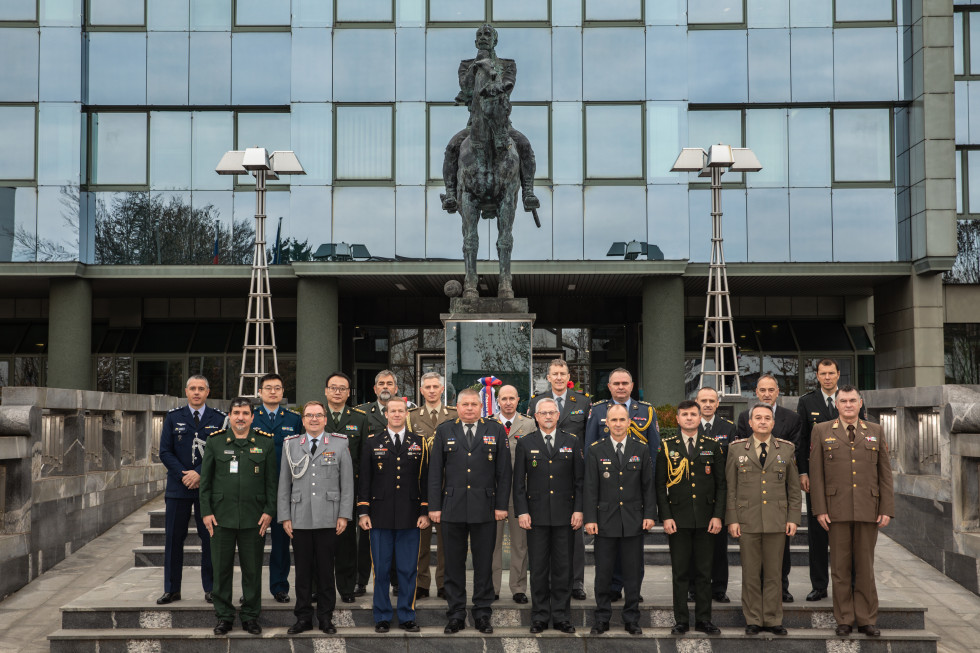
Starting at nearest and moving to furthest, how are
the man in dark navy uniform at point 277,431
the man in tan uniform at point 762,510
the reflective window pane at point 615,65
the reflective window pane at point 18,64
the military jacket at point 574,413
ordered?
the man in tan uniform at point 762,510, the man in dark navy uniform at point 277,431, the military jacket at point 574,413, the reflective window pane at point 615,65, the reflective window pane at point 18,64

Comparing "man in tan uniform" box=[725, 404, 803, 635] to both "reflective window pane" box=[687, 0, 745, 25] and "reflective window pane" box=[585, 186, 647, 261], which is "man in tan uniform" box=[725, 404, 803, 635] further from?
"reflective window pane" box=[687, 0, 745, 25]

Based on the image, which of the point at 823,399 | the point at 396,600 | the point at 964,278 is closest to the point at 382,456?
the point at 396,600

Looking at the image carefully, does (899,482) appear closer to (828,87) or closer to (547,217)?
(547,217)

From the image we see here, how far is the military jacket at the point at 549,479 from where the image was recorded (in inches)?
324

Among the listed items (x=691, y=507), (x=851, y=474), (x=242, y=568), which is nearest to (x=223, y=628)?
(x=242, y=568)

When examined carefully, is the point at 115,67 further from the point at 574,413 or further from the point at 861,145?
the point at 574,413

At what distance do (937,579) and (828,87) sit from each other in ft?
48.8

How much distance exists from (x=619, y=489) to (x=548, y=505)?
0.61m

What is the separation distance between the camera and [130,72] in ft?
73.2

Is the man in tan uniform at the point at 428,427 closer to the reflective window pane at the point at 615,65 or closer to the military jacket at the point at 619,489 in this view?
the military jacket at the point at 619,489

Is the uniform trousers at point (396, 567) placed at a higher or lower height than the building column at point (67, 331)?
lower

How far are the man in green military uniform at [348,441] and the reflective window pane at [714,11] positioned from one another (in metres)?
16.4

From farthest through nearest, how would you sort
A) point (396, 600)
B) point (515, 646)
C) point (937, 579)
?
1. point (937, 579)
2. point (396, 600)
3. point (515, 646)

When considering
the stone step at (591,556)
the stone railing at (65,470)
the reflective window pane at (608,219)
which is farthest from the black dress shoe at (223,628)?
the reflective window pane at (608,219)
